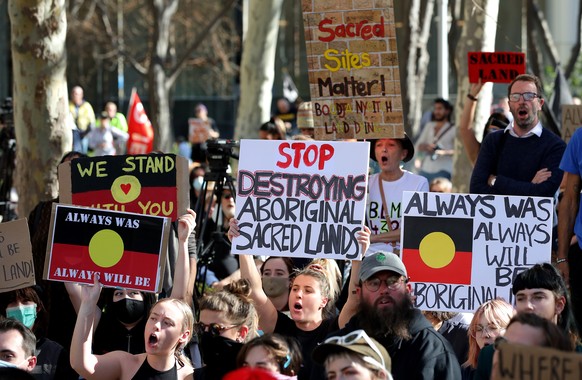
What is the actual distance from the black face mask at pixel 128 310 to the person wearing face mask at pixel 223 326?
0.58 metres

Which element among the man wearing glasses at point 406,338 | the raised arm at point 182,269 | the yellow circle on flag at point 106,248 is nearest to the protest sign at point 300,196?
the raised arm at point 182,269

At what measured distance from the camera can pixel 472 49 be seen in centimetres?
1476

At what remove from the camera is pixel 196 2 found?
44.2 meters

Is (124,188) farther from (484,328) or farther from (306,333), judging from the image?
(484,328)

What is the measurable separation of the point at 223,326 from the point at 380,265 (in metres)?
0.99

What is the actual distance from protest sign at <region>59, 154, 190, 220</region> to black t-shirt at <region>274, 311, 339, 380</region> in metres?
0.93

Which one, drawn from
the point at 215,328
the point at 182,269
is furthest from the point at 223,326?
the point at 182,269

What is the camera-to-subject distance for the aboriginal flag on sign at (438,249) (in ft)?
25.1

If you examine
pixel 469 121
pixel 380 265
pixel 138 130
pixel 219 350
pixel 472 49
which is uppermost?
pixel 472 49

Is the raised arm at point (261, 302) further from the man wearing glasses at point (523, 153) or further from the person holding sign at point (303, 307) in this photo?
the man wearing glasses at point (523, 153)

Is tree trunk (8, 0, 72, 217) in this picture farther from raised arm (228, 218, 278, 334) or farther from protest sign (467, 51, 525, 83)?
raised arm (228, 218, 278, 334)

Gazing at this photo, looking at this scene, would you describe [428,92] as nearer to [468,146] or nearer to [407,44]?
[407,44]

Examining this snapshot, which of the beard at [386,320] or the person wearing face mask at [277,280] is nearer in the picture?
the beard at [386,320]

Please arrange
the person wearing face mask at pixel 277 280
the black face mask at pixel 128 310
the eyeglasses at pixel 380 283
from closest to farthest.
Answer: the eyeglasses at pixel 380 283 < the black face mask at pixel 128 310 < the person wearing face mask at pixel 277 280
